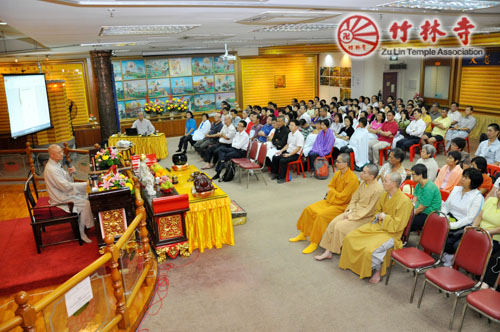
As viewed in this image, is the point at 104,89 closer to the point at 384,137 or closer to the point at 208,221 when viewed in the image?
the point at 208,221

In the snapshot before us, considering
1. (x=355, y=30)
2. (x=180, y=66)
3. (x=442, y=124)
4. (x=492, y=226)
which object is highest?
(x=355, y=30)

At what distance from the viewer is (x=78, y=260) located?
212 inches

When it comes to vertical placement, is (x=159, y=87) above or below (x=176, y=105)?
above

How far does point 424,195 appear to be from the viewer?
5.26 m

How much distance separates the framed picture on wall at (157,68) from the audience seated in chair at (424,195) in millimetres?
12185

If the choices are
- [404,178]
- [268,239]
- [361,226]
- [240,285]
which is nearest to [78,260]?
[240,285]

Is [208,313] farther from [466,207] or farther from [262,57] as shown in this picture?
[262,57]

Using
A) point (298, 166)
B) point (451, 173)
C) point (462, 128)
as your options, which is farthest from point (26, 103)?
point (462, 128)

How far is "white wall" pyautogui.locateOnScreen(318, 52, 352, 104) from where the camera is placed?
1735 cm

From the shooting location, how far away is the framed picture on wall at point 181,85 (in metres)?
15.8

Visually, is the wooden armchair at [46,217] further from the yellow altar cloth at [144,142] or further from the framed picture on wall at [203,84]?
the framed picture on wall at [203,84]

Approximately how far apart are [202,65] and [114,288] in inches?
520

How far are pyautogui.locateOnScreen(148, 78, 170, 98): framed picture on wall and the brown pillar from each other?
3.81 m

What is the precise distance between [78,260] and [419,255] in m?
4.30
